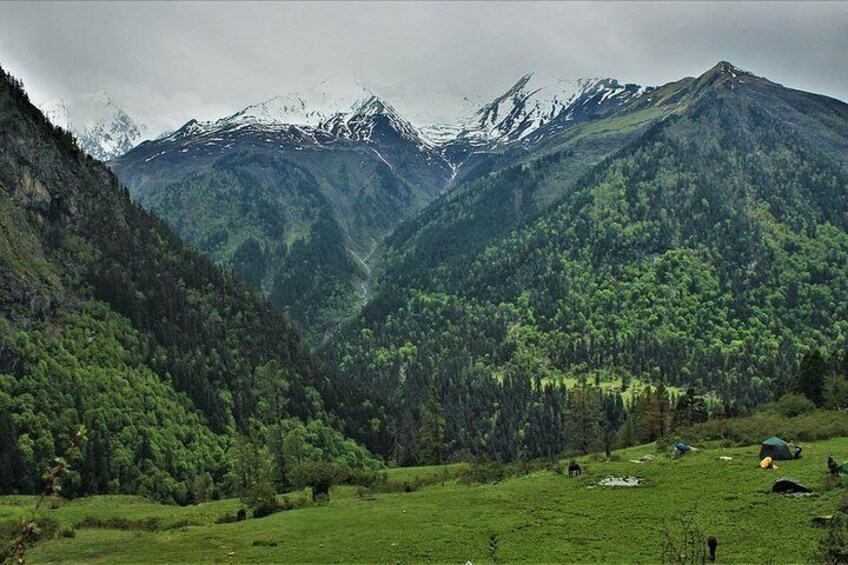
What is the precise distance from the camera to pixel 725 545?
4197 centimetres

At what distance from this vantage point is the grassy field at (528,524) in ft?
145

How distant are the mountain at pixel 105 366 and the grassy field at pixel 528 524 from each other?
4531cm

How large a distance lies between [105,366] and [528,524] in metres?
124

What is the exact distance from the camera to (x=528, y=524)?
52.1 meters

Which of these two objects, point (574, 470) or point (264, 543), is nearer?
point (264, 543)

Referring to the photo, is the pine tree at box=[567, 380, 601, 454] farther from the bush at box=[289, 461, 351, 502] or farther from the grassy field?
the bush at box=[289, 461, 351, 502]

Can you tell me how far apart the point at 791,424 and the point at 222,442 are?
113m

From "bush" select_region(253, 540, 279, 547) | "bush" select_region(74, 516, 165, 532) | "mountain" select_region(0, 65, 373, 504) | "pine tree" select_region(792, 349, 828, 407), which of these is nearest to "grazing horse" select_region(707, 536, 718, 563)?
"bush" select_region(253, 540, 279, 547)

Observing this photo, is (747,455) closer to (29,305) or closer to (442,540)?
(442,540)

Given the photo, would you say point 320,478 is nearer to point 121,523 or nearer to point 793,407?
point 121,523

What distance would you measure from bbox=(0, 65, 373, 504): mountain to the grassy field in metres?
45.3

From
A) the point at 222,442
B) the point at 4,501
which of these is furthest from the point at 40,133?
the point at 4,501

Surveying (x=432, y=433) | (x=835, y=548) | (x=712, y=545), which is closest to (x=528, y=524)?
(x=712, y=545)

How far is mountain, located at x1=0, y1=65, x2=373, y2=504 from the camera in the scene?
12150 cm
